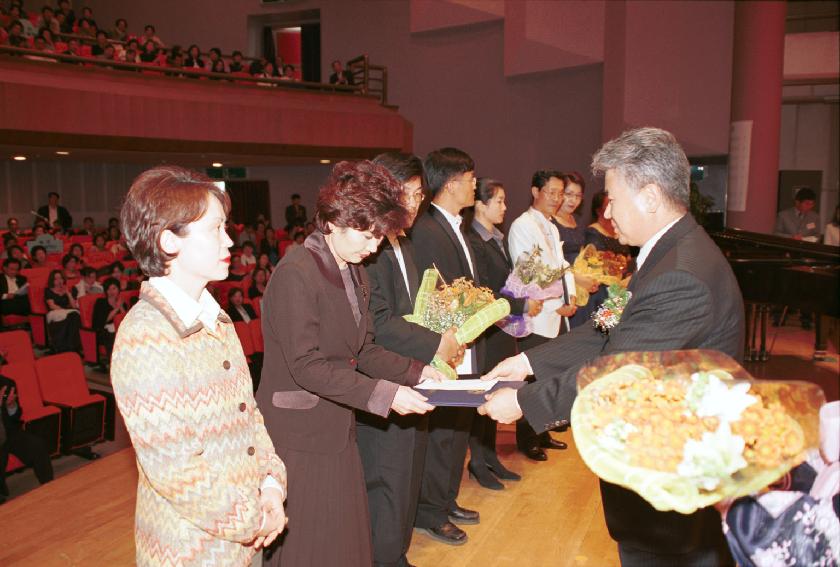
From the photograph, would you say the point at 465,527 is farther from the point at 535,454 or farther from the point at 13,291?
the point at 13,291

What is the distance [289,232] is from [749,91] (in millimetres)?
8543

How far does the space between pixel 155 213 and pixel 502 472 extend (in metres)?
3.09

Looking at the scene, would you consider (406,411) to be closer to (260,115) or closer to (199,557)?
(199,557)

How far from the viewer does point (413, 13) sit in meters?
14.5

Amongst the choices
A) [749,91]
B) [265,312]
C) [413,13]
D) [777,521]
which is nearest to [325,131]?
[413,13]

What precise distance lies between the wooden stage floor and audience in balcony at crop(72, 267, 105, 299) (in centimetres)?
446

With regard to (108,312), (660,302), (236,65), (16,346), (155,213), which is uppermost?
(236,65)

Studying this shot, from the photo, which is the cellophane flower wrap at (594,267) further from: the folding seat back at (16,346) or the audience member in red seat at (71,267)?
the audience member in red seat at (71,267)

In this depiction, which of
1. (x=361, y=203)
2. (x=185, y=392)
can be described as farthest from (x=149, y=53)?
(x=185, y=392)

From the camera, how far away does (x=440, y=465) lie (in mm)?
3479

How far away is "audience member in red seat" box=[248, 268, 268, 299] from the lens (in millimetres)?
8711

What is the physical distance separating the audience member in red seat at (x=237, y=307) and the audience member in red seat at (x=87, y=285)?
6.48 ft

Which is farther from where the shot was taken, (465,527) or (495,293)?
(495,293)

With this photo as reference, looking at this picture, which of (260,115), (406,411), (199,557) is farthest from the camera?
(260,115)
